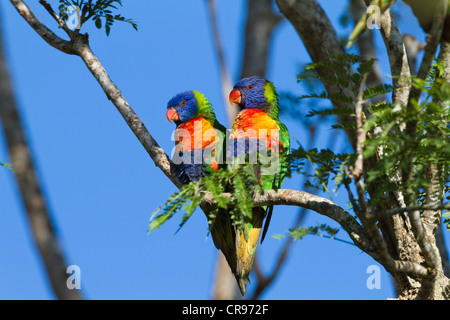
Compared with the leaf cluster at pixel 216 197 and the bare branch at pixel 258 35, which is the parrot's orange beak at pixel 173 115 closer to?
the leaf cluster at pixel 216 197

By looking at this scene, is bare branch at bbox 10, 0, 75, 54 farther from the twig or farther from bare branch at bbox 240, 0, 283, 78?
bare branch at bbox 240, 0, 283, 78

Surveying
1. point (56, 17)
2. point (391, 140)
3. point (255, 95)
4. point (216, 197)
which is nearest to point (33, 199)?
point (216, 197)

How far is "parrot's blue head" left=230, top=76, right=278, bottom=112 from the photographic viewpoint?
13.6 feet

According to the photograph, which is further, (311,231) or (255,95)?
(255,95)

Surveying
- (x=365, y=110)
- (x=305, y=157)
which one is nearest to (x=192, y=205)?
(x=305, y=157)

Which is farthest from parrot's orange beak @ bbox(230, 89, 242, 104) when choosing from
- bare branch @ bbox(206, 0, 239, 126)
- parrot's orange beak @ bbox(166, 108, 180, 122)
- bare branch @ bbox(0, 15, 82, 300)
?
bare branch @ bbox(0, 15, 82, 300)

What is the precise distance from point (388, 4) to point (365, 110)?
623 mm

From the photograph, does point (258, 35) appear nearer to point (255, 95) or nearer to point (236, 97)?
point (236, 97)

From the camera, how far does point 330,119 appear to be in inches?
110

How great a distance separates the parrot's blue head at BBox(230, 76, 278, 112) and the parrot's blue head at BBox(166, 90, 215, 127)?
12.0 inches

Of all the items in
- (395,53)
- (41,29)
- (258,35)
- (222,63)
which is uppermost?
(258,35)

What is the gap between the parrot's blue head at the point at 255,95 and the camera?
4.16m

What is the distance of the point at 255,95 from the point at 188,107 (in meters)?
0.56

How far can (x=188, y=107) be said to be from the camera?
13.8ft
